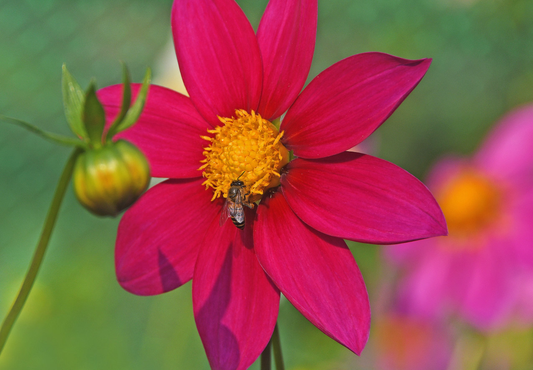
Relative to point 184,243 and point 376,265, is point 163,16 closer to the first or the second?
point 376,265

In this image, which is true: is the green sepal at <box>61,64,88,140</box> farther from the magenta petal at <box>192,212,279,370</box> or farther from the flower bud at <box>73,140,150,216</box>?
Result: the magenta petal at <box>192,212,279,370</box>

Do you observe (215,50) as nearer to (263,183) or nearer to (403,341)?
(263,183)

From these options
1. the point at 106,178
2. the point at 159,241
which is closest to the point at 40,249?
the point at 106,178

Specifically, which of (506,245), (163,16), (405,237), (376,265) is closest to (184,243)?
(405,237)

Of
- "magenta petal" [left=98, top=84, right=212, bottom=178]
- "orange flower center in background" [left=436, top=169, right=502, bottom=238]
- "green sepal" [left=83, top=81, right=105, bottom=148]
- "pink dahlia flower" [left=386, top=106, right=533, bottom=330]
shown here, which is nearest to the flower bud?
"green sepal" [left=83, top=81, right=105, bottom=148]

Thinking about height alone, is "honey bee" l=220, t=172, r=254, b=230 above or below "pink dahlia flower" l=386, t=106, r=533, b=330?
above

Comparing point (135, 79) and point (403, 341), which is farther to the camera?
point (135, 79)

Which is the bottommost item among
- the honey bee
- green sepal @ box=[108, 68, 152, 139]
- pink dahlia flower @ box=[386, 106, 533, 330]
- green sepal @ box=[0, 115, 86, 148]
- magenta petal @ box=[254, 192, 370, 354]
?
pink dahlia flower @ box=[386, 106, 533, 330]

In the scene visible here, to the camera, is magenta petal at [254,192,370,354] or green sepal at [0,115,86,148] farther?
magenta petal at [254,192,370,354]
